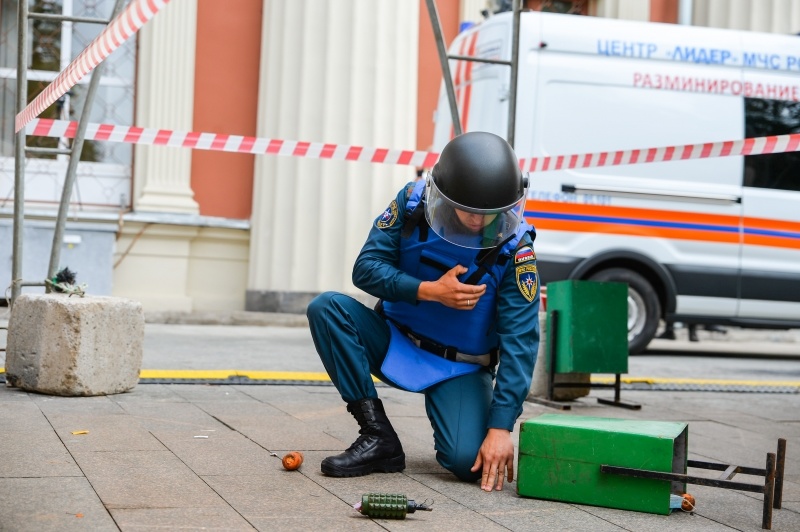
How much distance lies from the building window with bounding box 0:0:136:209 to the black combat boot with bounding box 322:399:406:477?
7.17m

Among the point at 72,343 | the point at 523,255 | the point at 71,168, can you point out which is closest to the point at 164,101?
the point at 71,168

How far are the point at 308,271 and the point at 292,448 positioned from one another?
6562 millimetres

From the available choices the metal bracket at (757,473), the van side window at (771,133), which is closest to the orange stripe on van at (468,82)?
the van side window at (771,133)

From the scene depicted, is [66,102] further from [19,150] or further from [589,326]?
[589,326]

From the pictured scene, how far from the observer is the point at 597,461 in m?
3.54

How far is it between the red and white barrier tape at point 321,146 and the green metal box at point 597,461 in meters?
2.57

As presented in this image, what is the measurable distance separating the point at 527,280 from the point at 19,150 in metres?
2.93

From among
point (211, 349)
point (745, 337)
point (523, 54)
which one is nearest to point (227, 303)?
point (211, 349)

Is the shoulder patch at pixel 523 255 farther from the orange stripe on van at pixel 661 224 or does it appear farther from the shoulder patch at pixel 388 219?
the orange stripe on van at pixel 661 224

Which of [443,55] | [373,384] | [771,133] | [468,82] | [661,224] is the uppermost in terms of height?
[468,82]

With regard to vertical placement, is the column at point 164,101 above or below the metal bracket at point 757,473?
above

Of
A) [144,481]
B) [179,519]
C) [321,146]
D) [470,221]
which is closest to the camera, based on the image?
[179,519]

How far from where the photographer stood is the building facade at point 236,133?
10.6 meters

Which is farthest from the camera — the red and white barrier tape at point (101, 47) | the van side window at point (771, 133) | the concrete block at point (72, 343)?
the van side window at point (771, 133)
